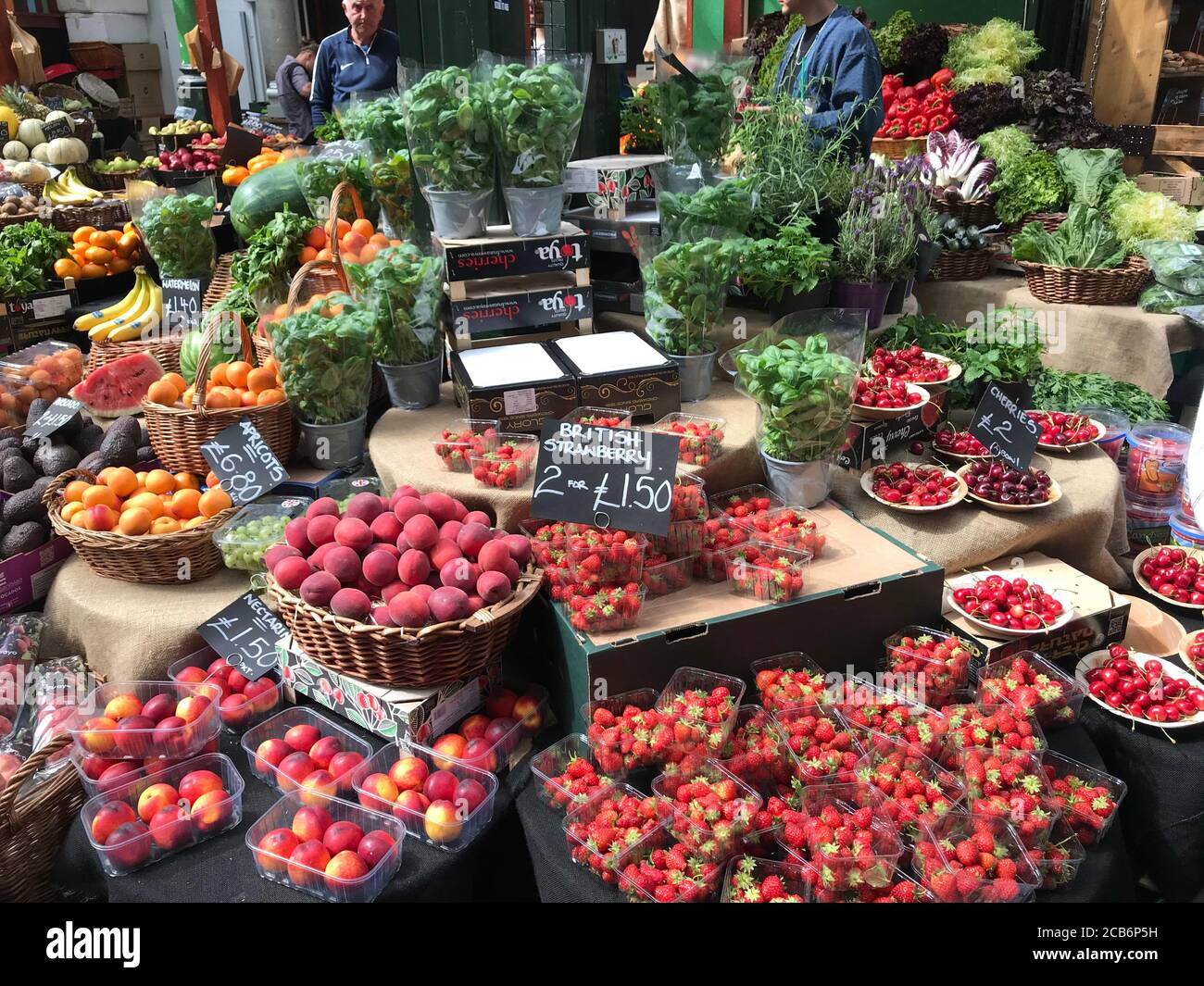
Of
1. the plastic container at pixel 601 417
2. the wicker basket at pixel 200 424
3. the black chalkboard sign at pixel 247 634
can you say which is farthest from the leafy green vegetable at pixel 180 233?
the plastic container at pixel 601 417

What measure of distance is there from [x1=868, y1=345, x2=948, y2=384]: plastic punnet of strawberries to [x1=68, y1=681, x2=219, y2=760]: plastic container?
206 centimetres

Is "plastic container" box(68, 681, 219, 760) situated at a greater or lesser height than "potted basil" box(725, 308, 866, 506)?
lesser

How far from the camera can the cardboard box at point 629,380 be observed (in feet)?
8.04

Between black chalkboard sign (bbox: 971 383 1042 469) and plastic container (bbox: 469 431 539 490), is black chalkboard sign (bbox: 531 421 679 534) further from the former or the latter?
black chalkboard sign (bbox: 971 383 1042 469)

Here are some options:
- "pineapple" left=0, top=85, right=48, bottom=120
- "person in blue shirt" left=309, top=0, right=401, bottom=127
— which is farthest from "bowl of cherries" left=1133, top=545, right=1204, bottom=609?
"pineapple" left=0, top=85, right=48, bottom=120

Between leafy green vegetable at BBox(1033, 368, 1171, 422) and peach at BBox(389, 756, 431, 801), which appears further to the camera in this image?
leafy green vegetable at BBox(1033, 368, 1171, 422)

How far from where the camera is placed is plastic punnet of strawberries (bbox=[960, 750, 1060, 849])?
163 centimetres

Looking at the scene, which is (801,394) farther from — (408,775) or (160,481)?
(160,481)

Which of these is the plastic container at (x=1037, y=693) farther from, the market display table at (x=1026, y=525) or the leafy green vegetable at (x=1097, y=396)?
the leafy green vegetable at (x=1097, y=396)

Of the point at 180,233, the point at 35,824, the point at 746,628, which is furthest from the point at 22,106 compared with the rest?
the point at 746,628

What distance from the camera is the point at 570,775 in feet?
5.88

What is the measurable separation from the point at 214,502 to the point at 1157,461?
3.01m
